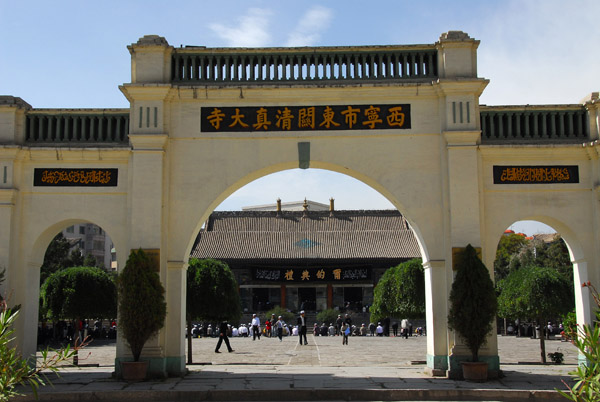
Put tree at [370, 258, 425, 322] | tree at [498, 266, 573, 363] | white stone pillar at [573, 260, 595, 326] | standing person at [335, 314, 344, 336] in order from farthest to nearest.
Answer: standing person at [335, 314, 344, 336] < tree at [370, 258, 425, 322] < tree at [498, 266, 573, 363] < white stone pillar at [573, 260, 595, 326]

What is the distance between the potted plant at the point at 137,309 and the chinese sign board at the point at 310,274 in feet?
98.5

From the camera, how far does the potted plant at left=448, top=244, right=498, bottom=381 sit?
453 inches

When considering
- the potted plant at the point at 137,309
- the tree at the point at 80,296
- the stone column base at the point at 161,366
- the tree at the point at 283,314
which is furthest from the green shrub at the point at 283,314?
the potted plant at the point at 137,309

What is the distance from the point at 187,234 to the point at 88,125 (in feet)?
10.0

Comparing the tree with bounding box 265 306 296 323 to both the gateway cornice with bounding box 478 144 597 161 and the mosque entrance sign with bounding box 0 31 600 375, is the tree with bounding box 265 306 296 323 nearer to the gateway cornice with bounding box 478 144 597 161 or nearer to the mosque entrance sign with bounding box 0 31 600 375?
the mosque entrance sign with bounding box 0 31 600 375

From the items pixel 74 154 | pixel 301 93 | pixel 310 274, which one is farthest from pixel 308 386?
pixel 310 274

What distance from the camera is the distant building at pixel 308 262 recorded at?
41719mm

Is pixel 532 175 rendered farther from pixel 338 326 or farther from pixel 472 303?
pixel 338 326

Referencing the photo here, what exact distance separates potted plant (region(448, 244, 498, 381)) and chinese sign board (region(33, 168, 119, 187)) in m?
6.77

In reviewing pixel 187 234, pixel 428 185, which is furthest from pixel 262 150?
pixel 428 185

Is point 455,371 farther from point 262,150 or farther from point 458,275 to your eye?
point 262,150

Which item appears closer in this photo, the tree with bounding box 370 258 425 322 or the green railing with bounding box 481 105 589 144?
the green railing with bounding box 481 105 589 144

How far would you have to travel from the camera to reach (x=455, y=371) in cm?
1191

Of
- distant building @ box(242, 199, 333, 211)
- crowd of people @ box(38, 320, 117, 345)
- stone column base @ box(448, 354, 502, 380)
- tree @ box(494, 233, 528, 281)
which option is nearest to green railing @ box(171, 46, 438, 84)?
stone column base @ box(448, 354, 502, 380)
